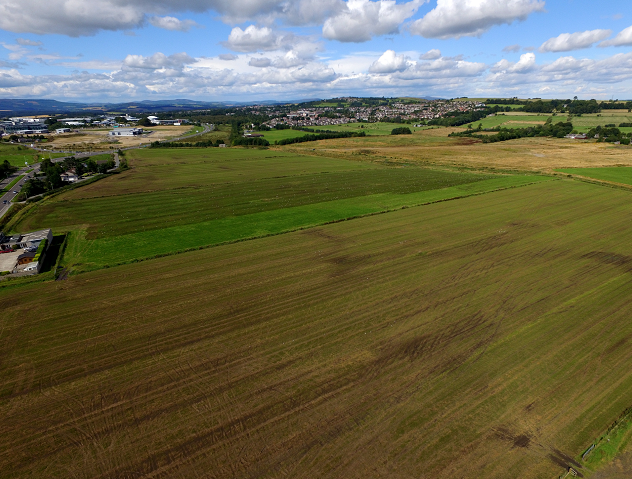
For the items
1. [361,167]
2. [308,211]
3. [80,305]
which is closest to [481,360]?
[80,305]

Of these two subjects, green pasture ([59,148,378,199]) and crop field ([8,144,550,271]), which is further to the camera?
A: green pasture ([59,148,378,199])

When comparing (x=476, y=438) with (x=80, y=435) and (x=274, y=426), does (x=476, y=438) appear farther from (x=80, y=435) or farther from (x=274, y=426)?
(x=80, y=435)

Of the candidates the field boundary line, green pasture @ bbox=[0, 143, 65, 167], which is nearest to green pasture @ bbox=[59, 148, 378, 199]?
green pasture @ bbox=[0, 143, 65, 167]

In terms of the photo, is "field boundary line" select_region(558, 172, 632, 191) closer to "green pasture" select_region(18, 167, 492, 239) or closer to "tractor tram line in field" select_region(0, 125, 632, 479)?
"green pasture" select_region(18, 167, 492, 239)

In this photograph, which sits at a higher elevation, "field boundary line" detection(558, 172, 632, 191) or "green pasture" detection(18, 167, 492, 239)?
"green pasture" detection(18, 167, 492, 239)

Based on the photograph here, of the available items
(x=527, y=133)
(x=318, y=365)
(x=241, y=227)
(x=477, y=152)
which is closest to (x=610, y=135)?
(x=527, y=133)

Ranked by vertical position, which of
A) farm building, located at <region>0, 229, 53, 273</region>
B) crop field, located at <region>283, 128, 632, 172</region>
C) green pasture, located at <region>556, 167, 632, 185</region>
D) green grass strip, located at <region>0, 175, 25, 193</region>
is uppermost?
farm building, located at <region>0, 229, 53, 273</region>

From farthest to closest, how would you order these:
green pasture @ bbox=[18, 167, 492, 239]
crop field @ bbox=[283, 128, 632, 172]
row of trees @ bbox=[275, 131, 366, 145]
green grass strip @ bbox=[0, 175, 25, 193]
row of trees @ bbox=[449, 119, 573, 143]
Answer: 1. row of trees @ bbox=[449, 119, 573, 143]
2. row of trees @ bbox=[275, 131, 366, 145]
3. crop field @ bbox=[283, 128, 632, 172]
4. green grass strip @ bbox=[0, 175, 25, 193]
5. green pasture @ bbox=[18, 167, 492, 239]

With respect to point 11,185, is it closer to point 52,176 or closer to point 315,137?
point 52,176

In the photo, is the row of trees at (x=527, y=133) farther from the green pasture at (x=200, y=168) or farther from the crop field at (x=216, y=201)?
the green pasture at (x=200, y=168)
